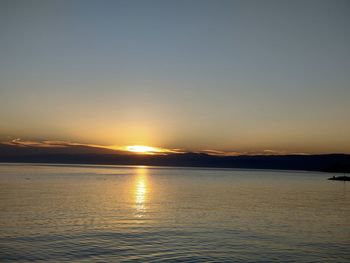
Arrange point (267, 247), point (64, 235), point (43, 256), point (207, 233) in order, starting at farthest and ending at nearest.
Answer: point (207, 233)
point (64, 235)
point (267, 247)
point (43, 256)

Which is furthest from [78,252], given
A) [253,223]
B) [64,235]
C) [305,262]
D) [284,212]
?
[284,212]

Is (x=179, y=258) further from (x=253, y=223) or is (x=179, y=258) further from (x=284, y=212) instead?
(x=284, y=212)

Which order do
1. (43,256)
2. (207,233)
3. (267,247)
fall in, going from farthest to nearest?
(207,233), (267,247), (43,256)

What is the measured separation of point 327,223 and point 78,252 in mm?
27648

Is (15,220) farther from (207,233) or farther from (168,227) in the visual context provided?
(207,233)

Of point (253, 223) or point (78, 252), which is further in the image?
point (253, 223)

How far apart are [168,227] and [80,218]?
10310 mm

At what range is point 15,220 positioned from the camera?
132 feet

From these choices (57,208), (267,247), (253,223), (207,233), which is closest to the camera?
(267,247)

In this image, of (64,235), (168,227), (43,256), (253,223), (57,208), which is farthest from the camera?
(57,208)

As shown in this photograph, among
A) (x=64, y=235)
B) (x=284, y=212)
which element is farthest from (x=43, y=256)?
(x=284, y=212)

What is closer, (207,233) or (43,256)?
(43,256)

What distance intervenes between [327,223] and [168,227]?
57.1 ft

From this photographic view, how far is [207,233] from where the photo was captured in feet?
115
